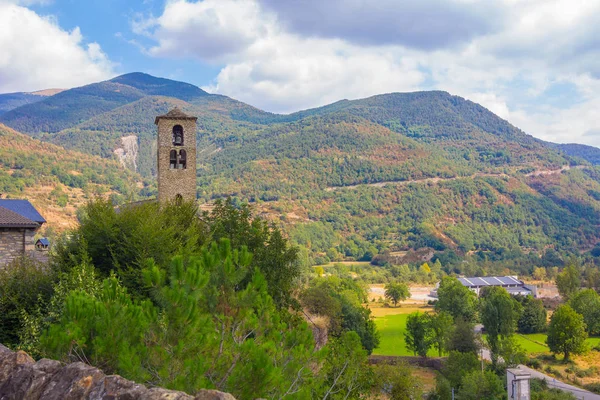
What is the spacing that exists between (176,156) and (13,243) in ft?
34.9

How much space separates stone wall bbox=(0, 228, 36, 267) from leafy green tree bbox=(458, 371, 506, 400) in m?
23.2

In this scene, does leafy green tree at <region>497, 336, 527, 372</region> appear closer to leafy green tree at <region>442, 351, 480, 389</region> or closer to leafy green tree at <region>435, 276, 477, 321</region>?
leafy green tree at <region>442, 351, 480, 389</region>

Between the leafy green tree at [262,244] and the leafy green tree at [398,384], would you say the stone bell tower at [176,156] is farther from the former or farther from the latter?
the leafy green tree at [398,384]

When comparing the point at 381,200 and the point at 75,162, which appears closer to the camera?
the point at 75,162

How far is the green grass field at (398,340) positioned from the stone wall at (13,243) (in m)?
35.3

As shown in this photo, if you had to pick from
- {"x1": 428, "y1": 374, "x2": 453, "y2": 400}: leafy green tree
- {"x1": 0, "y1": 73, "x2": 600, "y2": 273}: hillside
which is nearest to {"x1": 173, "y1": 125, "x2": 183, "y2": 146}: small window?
{"x1": 428, "y1": 374, "x2": 453, "y2": 400}: leafy green tree

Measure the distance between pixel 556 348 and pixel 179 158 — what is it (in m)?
36.7

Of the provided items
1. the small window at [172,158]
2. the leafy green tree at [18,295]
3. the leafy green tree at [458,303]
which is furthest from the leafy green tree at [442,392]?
the leafy green tree at [458,303]

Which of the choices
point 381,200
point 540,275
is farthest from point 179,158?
point 381,200

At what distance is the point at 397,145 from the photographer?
18638 cm

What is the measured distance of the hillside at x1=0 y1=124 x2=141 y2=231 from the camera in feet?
311

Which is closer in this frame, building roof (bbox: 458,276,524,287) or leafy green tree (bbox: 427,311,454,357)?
leafy green tree (bbox: 427,311,454,357)

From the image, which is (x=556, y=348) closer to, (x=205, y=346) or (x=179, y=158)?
(x=179, y=158)

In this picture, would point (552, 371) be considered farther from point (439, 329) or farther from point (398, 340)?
point (398, 340)
